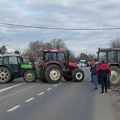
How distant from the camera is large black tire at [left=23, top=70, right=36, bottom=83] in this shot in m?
30.8

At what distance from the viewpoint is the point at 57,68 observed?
97.7 ft

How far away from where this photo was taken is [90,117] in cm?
1262

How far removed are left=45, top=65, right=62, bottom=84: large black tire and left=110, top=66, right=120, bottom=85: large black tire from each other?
12.5 ft

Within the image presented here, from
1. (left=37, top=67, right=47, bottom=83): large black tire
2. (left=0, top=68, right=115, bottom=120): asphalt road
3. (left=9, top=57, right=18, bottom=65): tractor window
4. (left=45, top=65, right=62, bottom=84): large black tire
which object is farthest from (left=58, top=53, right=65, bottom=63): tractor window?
(left=0, top=68, right=115, bottom=120): asphalt road

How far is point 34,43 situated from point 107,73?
12426cm

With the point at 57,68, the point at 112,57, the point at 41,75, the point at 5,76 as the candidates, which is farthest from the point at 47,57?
the point at 112,57

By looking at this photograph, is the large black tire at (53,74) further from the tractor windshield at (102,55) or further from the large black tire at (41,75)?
the tractor windshield at (102,55)

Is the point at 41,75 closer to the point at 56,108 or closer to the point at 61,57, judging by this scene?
the point at 61,57

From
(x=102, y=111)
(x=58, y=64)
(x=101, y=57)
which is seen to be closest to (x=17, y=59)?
(x=58, y=64)

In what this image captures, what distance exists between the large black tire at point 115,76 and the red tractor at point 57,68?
2.77 m

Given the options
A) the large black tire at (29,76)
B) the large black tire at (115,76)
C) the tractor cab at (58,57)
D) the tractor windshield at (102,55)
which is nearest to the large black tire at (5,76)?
the large black tire at (29,76)

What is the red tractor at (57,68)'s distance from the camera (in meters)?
29.6

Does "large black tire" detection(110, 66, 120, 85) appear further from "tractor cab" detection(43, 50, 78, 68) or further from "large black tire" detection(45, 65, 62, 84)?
"tractor cab" detection(43, 50, 78, 68)

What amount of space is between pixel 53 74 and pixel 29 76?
2251 millimetres
